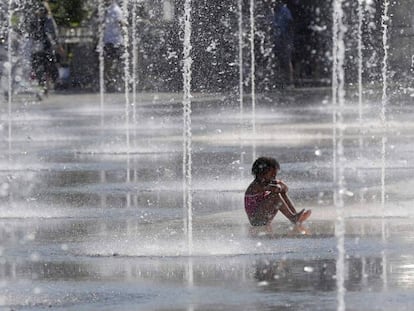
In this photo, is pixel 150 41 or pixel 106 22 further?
pixel 150 41

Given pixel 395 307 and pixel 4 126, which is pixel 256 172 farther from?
pixel 4 126

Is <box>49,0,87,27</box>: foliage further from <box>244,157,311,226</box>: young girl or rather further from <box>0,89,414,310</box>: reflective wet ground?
<box>244,157,311,226</box>: young girl

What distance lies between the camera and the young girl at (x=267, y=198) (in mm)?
11000

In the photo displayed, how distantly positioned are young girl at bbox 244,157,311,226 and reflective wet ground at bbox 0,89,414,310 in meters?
0.10

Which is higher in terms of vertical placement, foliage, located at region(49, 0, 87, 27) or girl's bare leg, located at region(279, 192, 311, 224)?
foliage, located at region(49, 0, 87, 27)

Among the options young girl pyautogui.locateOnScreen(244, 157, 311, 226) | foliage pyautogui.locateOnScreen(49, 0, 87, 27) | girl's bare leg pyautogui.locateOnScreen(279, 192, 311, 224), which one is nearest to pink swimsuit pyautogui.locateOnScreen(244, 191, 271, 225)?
young girl pyautogui.locateOnScreen(244, 157, 311, 226)

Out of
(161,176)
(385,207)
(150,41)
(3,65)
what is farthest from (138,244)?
(150,41)

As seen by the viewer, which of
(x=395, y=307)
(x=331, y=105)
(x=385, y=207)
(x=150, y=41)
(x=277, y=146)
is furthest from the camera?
(x=150, y=41)

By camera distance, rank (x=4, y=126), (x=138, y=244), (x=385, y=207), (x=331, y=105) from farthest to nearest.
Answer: (x=331, y=105) → (x=4, y=126) → (x=385, y=207) → (x=138, y=244)

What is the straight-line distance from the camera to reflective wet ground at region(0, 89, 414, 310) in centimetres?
868

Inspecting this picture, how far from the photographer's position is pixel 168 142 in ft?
→ 64.5

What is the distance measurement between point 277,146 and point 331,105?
Result: 8.47 meters

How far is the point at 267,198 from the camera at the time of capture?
36.1 feet

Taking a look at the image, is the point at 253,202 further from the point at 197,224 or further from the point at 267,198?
the point at 197,224
